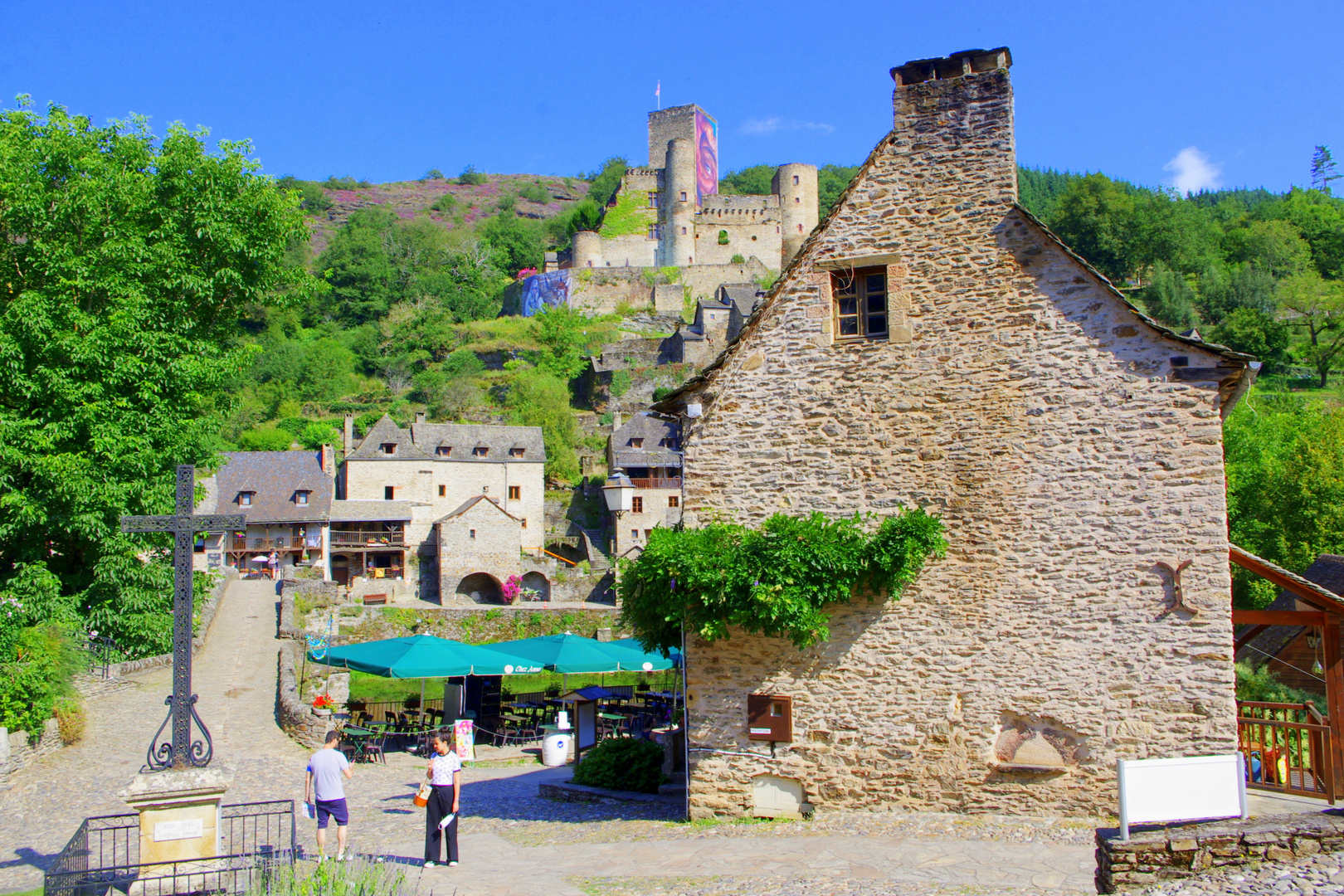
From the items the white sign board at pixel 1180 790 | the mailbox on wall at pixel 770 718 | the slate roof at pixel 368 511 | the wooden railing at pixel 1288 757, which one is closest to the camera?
the white sign board at pixel 1180 790

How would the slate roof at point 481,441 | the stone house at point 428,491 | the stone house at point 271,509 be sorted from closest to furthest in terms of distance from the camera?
1. the stone house at point 271,509
2. the stone house at point 428,491
3. the slate roof at point 481,441

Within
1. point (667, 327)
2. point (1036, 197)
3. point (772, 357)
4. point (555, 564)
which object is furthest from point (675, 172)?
point (772, 357)

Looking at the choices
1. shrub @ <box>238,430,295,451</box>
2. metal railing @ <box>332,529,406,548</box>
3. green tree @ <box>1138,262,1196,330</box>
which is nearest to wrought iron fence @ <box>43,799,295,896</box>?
metal railing @ <box>332,529,406,548</box>

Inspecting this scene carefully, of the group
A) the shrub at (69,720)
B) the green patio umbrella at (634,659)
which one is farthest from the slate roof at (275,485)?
the shrub at (69,720)

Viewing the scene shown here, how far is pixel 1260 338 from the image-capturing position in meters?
71.9

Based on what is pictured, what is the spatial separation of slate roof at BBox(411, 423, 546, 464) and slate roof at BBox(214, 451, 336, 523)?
6558 mm

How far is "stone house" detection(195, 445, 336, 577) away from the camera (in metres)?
49.9

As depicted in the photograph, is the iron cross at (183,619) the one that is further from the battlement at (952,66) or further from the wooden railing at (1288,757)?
the wooden railing at (1288,757)

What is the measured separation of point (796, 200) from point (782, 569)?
98.8 m

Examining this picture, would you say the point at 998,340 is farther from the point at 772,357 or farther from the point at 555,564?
the point at 555,564

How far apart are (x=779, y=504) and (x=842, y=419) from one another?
1185 millimetres

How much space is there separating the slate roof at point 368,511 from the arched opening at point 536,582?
7.45 m

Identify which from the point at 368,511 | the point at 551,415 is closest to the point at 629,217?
the point at 551,415

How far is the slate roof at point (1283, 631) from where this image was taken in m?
18.2
